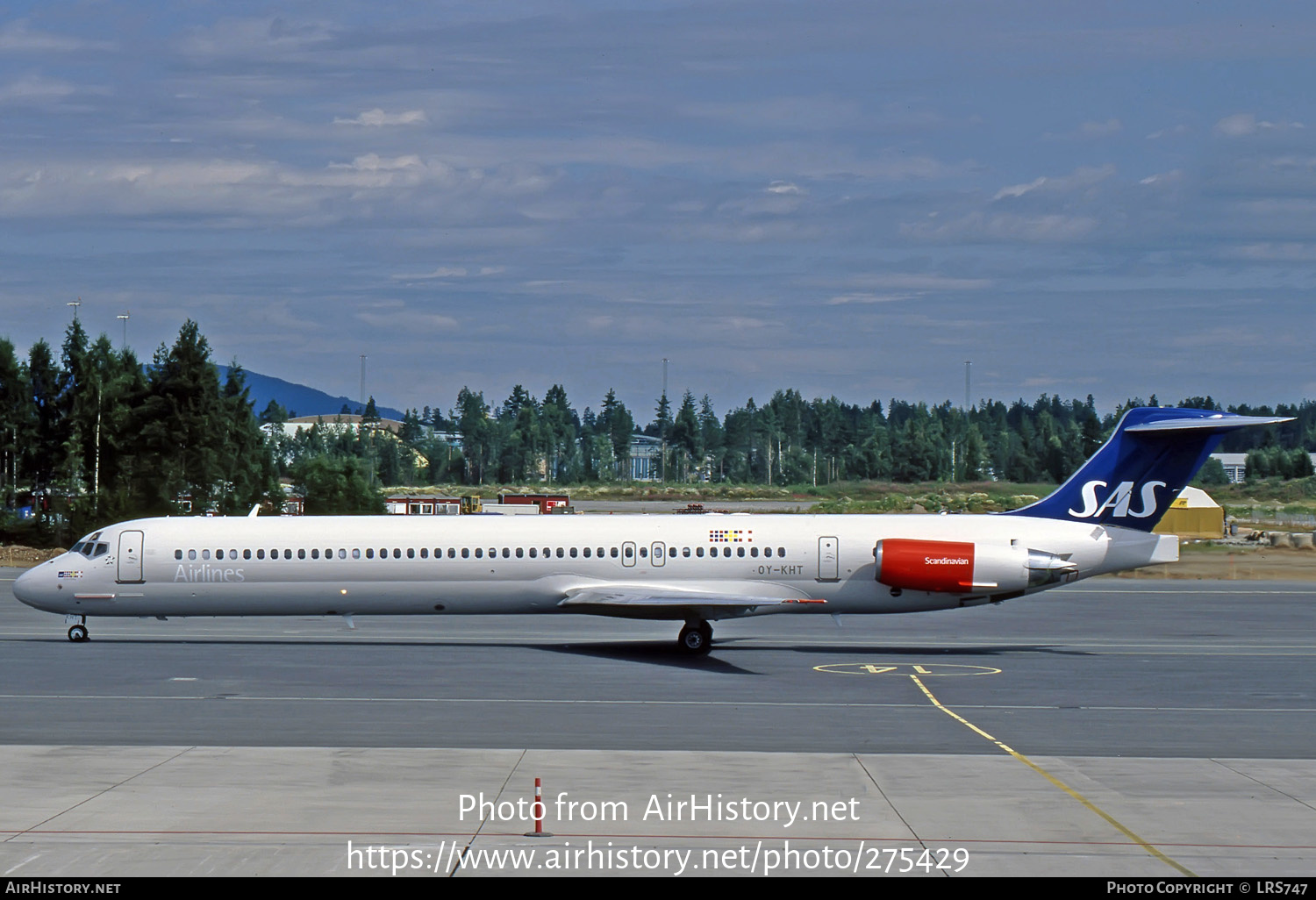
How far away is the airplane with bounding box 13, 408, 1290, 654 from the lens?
32.6 meters

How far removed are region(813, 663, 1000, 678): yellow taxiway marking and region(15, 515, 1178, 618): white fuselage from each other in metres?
3.02

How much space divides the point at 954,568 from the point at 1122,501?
15.9 feet

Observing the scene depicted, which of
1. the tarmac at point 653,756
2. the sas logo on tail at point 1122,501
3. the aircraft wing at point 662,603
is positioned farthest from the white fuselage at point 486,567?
the tarmac at point 653,756

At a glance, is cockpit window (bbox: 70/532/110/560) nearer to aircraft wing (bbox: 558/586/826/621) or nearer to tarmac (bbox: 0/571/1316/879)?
tarmac (bbox: 0/571/1316/879)

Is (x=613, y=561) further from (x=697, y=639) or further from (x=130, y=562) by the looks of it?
(x=130, y=562)

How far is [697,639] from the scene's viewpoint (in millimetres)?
31969

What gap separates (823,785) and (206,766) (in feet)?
26.3

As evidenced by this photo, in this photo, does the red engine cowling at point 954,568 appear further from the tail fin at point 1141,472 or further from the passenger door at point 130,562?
the passenger door at point 130,562

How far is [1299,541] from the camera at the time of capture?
256 ft

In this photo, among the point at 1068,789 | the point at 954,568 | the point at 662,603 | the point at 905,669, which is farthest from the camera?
the point at 954,568

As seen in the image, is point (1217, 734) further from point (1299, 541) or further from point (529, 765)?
point (1299, 541)

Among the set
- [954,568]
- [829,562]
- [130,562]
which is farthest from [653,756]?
[130,562]

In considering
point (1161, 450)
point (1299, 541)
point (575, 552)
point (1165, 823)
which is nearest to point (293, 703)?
point (575, 552)

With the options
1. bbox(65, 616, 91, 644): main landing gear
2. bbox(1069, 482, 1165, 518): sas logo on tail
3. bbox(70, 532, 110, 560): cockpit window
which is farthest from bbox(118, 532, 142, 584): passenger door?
bbox(1069, 482, 1165, 518): sas logo on tail
